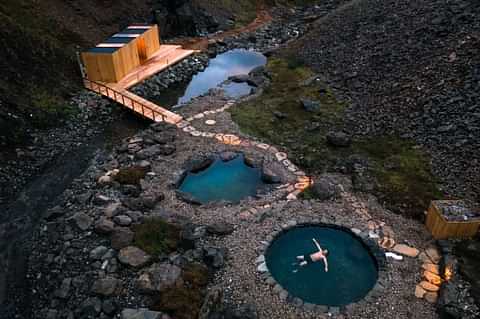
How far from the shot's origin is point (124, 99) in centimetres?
2828

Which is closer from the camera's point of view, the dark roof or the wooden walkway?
the wooden walkway

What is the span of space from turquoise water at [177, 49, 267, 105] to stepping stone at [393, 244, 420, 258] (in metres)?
18.6

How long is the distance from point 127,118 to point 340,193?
16604 mm

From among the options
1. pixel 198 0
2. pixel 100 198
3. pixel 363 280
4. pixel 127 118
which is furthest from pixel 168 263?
pixel 198 0

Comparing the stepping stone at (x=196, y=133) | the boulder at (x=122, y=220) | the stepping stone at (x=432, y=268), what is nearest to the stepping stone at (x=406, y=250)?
the stepping stone at (x=432, y=268)

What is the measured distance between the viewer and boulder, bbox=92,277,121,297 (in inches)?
545

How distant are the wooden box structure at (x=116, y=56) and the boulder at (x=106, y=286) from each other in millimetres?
19988

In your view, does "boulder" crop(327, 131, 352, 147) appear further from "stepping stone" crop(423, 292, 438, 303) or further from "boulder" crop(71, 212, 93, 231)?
"boulder" crop(71, 212, 93, 231)

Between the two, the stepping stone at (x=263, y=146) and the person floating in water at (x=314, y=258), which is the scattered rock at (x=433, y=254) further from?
the stepping stone at (x=263, y=146)

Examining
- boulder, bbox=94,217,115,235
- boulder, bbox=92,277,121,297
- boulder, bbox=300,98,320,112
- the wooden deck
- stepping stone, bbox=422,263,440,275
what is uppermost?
the wooden deck

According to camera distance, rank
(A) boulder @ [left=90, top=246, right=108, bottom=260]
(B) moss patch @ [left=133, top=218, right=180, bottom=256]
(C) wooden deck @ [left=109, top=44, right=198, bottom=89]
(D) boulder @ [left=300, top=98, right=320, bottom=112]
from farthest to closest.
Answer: (C) wooden deck @ [left=109, top=44, right=198, bottom=89]
(D) boulder @ [left=300, top=98, right=320, bottom=112]
(B) moss patch @ [left=133, top=218, right=180, bottom=256]
(A) boulder @ [left=90, top=246, right=108, bottom=260]

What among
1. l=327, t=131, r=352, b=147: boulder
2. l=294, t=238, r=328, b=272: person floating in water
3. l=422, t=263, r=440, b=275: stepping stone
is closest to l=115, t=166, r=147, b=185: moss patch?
l=294, t=238, r=328, b=272: person floating in water

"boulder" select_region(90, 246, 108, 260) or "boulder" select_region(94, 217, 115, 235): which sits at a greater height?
"boulder" select_region(94, 217, 115, 235)

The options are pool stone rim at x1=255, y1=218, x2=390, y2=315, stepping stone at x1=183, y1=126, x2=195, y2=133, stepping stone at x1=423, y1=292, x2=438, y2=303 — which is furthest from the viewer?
stepping stone at x1=183, y1=126, x2=195, y2=133
